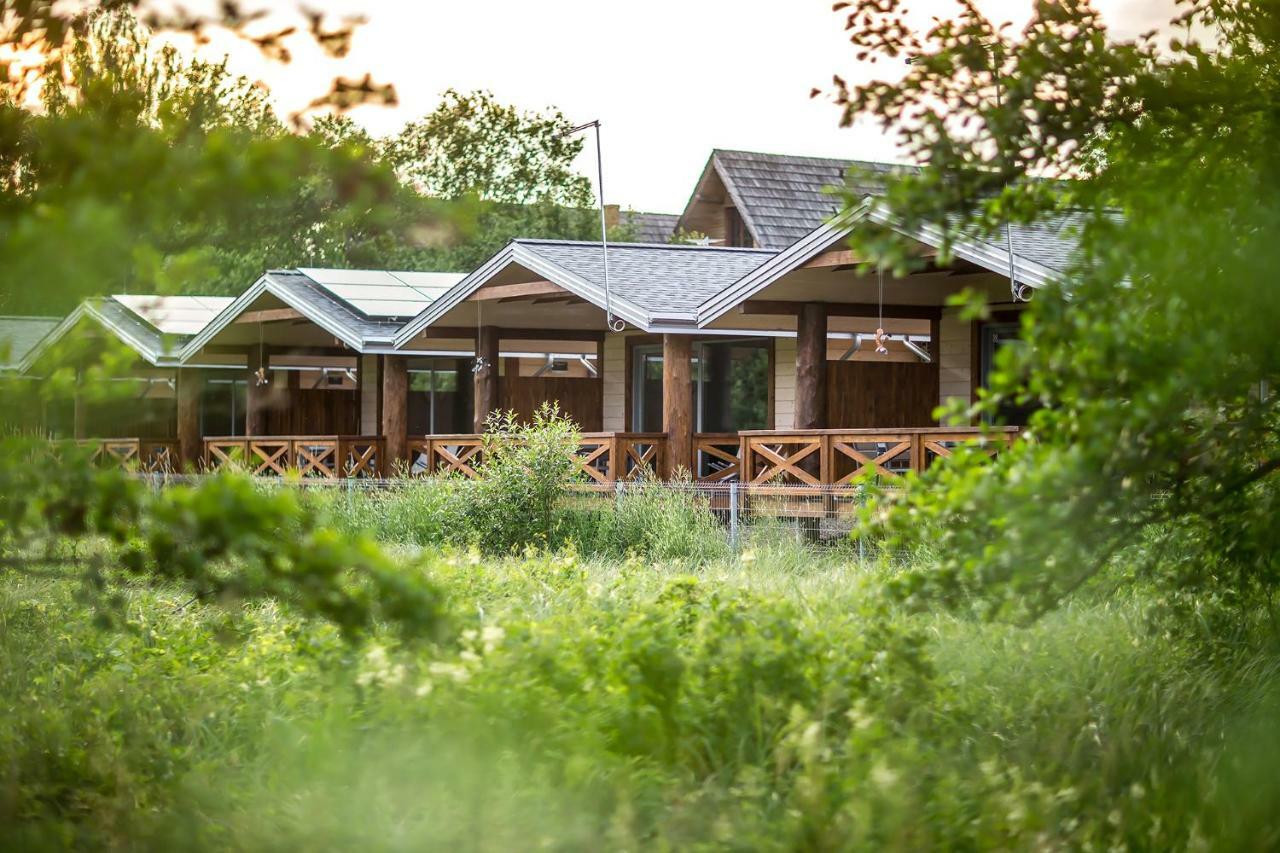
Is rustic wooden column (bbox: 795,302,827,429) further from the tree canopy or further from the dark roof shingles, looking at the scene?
the tree canopy

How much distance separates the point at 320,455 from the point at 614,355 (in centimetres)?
507

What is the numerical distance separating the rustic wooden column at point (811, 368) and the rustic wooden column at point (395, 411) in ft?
23.9

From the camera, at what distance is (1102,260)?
5.58m

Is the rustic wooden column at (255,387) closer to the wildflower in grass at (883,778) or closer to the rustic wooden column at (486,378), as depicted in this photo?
the rustic wooden column at (486,378)

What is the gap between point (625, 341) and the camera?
1024 inches

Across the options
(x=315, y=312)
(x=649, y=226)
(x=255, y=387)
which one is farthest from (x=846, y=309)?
(x=649, y=226)

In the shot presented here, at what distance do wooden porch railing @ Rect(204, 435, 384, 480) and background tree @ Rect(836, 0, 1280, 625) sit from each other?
714 inches

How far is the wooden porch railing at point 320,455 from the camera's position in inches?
968

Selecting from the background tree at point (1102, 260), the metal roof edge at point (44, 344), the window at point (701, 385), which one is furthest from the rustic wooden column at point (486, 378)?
the metal roof edge at point (44, 344)

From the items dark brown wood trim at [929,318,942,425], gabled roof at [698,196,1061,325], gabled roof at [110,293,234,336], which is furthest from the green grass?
gabled roof at [110,293,234,336]

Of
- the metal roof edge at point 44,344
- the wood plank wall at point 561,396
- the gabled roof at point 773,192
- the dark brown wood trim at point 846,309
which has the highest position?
the gabled roof at point 773,192

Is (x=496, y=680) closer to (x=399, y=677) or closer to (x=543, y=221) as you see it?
(x=399, y=677)

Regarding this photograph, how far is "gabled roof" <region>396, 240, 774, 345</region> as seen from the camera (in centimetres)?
1958

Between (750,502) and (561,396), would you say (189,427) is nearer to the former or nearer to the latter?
(561,396)
